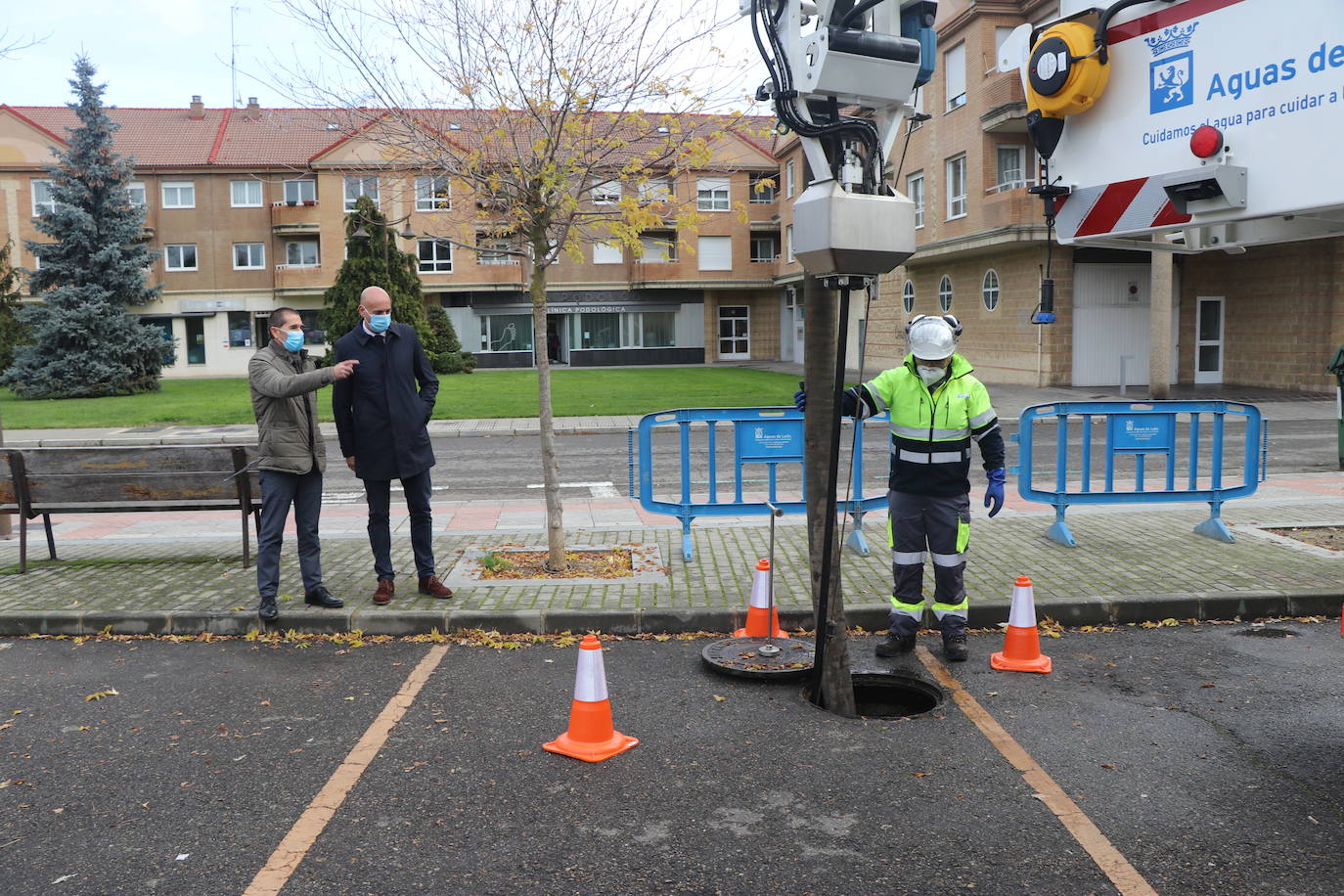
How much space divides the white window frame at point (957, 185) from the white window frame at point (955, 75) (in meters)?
1.50

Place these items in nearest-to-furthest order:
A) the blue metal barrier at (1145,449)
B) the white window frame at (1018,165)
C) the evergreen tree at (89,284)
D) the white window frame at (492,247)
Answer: the white window frame at (492,247), the blue metal barrier at (1145,449), the white window frame at (1018,165), the evergreen tree at (89,284)

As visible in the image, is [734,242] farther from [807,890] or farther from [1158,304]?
[807,890]

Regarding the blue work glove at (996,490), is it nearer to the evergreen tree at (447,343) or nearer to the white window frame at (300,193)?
the evergreen tree at (447,343)

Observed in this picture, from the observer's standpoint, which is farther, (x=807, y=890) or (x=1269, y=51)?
(x=1269, y=51)

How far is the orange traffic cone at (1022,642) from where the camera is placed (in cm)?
562

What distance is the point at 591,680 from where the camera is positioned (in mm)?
4543

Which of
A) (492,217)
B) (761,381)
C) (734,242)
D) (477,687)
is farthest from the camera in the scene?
(734,242)

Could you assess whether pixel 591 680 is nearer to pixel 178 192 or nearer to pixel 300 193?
pixel 300 193

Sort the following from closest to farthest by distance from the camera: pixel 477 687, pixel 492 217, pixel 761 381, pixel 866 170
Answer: pixel 866 170, pixel 477 687, pixel 492 217, pixel 761 381

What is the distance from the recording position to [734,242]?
49.6 meters

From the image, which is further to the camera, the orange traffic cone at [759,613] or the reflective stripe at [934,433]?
the orange traffic cone at [759,613]

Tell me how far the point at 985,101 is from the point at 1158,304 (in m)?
8.78

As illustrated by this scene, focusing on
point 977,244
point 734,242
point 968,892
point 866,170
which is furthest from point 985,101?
point 968,892

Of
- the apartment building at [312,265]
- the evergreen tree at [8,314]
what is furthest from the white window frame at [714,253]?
the evergreen tree at [8,314]
